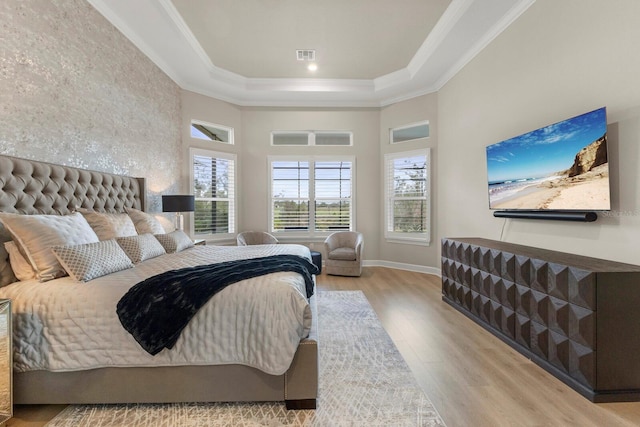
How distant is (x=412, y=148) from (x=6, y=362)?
5.51 m

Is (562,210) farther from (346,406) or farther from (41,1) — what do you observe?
(41,1)

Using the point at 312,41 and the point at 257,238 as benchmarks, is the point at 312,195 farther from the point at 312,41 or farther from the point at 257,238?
the point at 312,41

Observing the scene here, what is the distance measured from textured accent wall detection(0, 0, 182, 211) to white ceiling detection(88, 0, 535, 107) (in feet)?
1.25

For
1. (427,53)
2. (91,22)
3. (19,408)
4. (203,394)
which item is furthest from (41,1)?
(427,53)

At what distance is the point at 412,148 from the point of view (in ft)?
17.9

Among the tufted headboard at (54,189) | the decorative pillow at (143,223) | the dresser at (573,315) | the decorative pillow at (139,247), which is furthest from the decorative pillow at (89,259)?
the dresser at (573,315)

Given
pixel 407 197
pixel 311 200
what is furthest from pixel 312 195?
pixel 407 197

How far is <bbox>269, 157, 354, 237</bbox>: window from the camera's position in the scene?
19.4 feet

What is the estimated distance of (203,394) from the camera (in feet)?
5.87

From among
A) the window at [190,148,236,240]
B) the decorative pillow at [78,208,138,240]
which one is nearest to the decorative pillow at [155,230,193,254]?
the decorative pillow at [78,208,138,240]

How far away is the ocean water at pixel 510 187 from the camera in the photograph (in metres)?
2.83

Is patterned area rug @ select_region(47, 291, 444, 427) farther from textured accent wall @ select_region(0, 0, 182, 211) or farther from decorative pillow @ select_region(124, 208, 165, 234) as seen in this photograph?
textured accent wall @ select_region(0, 0, 182, 211)

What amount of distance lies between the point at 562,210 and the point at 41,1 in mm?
4697

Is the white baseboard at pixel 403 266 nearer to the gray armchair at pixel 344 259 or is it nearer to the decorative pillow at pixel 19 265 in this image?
the gray armchair at pixel 344 259
